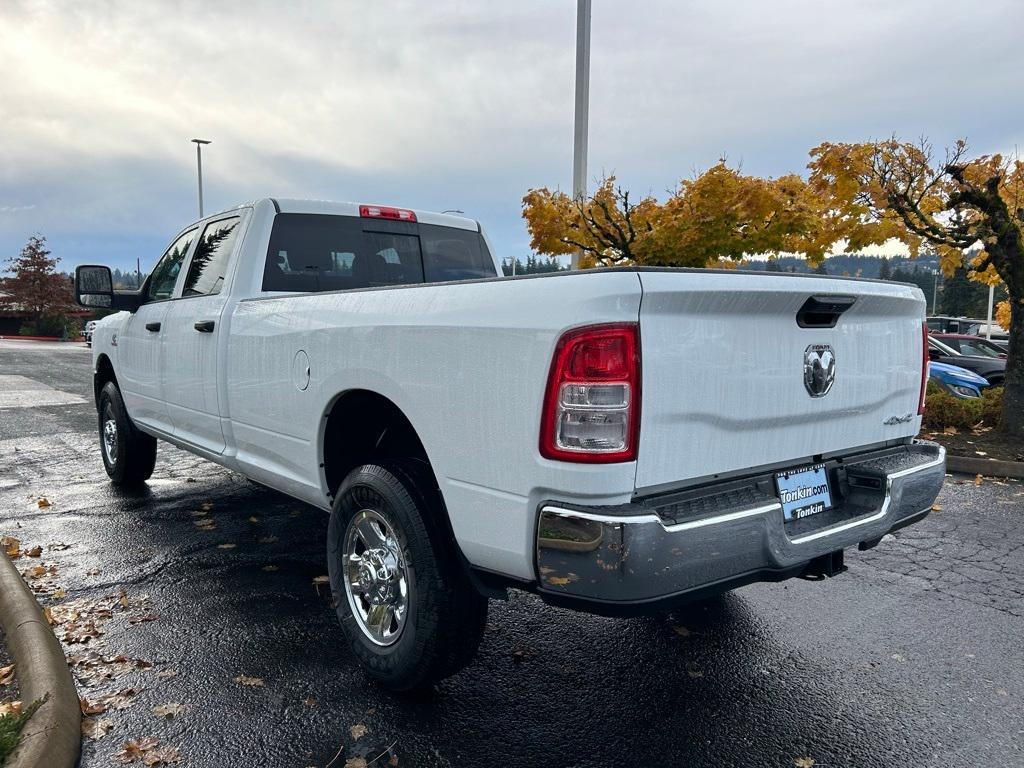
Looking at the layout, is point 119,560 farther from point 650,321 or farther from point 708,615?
point 650,321

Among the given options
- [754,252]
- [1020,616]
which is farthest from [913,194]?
[1020,616]

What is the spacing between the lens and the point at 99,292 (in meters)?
5.63

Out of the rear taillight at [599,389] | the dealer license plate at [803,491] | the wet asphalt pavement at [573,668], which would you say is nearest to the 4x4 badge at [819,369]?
the dealer license plate at [803,491]

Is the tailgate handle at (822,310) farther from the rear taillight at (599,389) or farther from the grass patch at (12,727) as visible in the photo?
the grass patch at (12,727)

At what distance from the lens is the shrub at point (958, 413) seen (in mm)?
9891

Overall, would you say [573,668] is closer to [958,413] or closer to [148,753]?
[148,753]

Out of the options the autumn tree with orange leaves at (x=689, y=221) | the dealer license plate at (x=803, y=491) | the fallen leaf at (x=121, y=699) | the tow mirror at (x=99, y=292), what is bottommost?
the fallen leaf at (x=121, y=699)

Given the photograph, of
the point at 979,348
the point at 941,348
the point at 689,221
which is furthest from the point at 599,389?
the point at 979,348

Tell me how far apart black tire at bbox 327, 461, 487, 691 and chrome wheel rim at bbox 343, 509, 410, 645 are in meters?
0.04

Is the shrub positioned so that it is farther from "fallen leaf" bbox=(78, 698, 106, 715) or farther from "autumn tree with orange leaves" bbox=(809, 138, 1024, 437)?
"fallen leaf" bbox=(78, 698, 106, 715)

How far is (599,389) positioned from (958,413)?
9.34 meters

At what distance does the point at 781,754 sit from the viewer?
2752mm

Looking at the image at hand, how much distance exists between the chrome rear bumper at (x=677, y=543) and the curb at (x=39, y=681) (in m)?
1.72

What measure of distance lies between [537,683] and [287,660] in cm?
111
